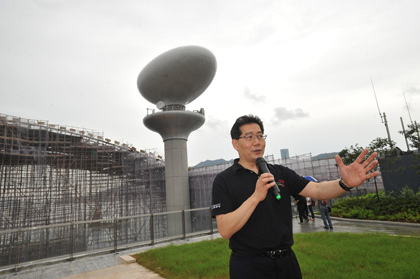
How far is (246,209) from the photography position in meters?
1.90

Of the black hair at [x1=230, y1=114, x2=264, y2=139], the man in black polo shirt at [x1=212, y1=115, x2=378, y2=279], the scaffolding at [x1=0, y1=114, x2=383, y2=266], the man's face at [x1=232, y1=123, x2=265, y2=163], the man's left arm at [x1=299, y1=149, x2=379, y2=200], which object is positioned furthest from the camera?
the scaffolding at [x1=0, y1=114, x2=383, y2=266]

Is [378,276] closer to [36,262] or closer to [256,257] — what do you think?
[256,257]

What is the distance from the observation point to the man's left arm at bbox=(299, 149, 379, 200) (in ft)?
6.95

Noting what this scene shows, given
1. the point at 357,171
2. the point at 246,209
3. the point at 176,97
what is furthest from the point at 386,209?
the point at 176,97

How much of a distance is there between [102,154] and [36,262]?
22.9 metres

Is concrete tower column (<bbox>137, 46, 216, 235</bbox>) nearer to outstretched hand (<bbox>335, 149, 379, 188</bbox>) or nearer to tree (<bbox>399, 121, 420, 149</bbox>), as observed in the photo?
tree (<bbox>399, 121, 420, 149</bbox>)

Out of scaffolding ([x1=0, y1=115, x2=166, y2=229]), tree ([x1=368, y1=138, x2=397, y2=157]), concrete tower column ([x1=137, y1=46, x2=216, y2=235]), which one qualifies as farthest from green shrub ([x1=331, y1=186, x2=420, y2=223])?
scaffolding ([x1=0, y1=115, x2=166, y2=229])

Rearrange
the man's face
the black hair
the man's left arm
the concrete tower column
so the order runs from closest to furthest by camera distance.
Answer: the man's left arm
the man's face
the black hair
the concrete tower column

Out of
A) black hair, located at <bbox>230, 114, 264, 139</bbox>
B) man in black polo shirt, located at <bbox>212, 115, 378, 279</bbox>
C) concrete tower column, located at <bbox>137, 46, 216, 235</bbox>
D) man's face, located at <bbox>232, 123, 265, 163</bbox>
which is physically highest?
concrete tower column, located at <bbox>137, 46, 216, 235</bbox>

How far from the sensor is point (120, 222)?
976cm

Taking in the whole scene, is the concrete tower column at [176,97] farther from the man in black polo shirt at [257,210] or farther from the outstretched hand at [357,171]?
the outstretched hand at [357,171]

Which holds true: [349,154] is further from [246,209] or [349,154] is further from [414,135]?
[246,209]

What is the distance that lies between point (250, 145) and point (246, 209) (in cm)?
66

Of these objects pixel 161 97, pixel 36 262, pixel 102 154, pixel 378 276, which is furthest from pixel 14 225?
pixel 378 276
